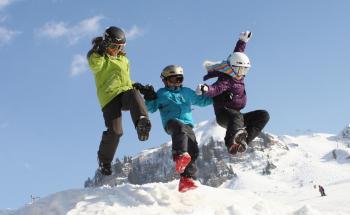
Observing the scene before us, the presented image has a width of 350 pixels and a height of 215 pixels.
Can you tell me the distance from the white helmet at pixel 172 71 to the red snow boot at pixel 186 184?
5.78 feet

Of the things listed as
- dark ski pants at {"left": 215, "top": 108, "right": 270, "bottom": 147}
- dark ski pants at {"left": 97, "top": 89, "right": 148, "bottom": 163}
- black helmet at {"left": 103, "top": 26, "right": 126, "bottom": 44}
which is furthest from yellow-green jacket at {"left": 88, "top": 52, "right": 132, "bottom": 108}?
dark ski pants at {"left": 215, "top": 108, "right": 270, "bottom": 147}

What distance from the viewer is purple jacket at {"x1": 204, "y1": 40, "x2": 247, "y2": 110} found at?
8008 mm

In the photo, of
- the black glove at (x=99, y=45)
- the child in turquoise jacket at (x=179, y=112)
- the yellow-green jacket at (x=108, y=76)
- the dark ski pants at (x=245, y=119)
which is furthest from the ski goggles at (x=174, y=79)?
the black glove at (x=99, y=45)

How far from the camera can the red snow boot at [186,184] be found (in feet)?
22.4

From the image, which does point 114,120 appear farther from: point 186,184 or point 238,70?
point 238,70

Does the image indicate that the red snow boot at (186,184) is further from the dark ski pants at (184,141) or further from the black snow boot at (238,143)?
the black snow boot at (238,143)

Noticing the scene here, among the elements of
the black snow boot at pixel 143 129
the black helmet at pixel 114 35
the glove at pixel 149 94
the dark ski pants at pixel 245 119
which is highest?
the black helmet at pixel 114 35

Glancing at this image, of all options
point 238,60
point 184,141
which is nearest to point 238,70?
point 238,60

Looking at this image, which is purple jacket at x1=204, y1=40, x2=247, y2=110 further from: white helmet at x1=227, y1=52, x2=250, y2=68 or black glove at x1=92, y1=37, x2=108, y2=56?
black glove at x1=92, y1=37, x2=108, y2=56

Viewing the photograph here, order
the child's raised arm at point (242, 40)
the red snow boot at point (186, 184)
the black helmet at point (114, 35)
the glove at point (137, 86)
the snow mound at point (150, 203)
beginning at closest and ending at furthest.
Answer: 1. the snow mound at point (150, 203)
2. the red snow boot at point (186, 184)
3. the black helmet at point (114, 35)
4. the glove at point (137, 86)
5. the child's raised arm at point (242, 40)

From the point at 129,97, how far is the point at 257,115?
7.08ft

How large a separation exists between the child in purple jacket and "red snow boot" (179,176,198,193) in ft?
2.72

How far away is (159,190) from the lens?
22.0ft

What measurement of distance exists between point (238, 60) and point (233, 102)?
2.57 feet
